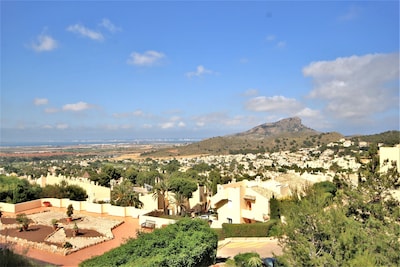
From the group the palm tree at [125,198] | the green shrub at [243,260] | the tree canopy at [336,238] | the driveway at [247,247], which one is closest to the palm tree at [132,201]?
the palm tree at [125,198]

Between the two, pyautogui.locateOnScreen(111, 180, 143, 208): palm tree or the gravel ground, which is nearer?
the gravel ground

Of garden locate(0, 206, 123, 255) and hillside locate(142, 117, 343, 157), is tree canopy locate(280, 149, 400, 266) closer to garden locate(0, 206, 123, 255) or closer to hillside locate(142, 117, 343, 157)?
garden locate(0, 206, 123, 255)

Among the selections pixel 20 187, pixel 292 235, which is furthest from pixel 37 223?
pixel 292 235

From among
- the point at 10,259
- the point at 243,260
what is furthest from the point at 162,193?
the point at 10,259

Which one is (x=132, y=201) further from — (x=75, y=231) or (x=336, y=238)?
(x=336, y=238)

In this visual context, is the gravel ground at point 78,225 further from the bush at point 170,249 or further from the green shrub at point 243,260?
the green shrub at point 243,260

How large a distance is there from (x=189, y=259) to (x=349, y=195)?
7.87m

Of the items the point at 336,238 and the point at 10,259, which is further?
the point at 336,238

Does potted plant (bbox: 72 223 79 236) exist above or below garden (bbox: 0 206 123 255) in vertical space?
above

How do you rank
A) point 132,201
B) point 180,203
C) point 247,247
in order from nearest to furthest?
1. point 247,247
2. point 180,203
3. point 132,201

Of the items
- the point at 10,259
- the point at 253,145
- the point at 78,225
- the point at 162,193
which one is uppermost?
the point at 253,145

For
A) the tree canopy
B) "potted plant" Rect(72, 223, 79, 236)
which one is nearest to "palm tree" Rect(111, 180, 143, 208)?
"potted plant" Rect(72, 223, 79, 236)

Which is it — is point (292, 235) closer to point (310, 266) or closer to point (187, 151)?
point (310, 266)

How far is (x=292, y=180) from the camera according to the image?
3675cm
